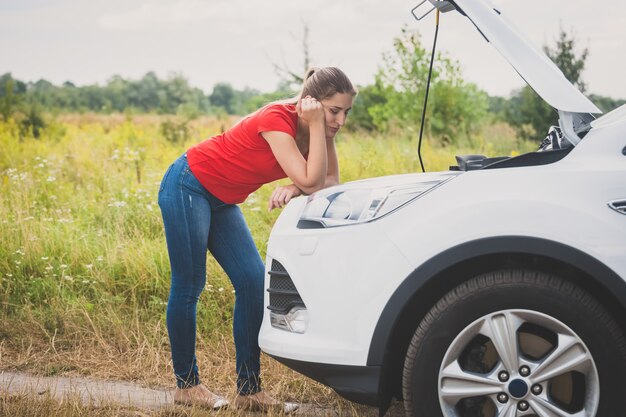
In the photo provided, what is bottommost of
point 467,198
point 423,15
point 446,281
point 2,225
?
point 2,225

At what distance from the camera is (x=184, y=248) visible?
142 inches

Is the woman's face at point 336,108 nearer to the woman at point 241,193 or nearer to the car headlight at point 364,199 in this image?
the woman at point 241,193

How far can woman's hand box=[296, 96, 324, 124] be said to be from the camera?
3291mm

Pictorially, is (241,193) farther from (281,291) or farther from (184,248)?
(281,291)

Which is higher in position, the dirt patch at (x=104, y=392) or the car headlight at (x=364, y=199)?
the car headlight at (x=364, y=199)

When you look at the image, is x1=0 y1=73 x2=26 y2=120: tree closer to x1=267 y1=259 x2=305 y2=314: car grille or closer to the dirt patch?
the dirt patch

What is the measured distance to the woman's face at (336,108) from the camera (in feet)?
10.9

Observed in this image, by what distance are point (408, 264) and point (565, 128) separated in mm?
845

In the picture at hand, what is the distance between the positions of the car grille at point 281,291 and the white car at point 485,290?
0.07 meters

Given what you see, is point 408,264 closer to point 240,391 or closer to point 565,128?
point 565,128

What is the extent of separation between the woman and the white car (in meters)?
0.63

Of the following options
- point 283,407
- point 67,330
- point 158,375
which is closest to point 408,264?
point 283,407

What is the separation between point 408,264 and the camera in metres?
2.62

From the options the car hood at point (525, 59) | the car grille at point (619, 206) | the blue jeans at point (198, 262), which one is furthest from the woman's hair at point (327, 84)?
the car grille at point (619, 206)
